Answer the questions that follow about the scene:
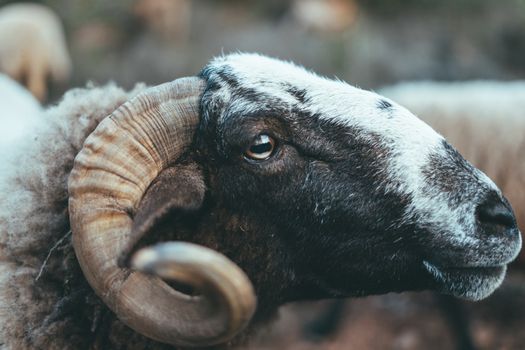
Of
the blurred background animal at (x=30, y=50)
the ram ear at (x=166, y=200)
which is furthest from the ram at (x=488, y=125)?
the blurred background animal at (x=30, y=50)

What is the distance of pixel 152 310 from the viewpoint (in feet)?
8.44

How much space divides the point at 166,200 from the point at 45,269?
0.70m

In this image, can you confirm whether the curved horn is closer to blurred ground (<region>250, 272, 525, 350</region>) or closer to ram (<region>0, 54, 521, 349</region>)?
ram (<region>0, 54, 521, 349</region>)

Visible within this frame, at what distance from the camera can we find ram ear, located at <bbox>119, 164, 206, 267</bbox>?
102 inches

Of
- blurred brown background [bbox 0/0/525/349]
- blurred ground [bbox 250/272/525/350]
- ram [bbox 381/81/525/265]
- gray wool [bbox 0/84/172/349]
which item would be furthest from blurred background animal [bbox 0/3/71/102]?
gray wool [bbox 0/84/172/349]

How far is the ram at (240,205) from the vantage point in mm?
2660

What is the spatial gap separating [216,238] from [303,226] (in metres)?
0.44

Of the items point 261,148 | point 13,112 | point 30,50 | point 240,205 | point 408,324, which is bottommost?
point 408,324

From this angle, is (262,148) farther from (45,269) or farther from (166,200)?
(45,269)

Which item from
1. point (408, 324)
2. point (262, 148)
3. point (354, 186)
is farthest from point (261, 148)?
point (408, 324)

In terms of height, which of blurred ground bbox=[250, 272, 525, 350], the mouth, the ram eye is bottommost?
blurred ground bbox=[250, 272, 525, 350]

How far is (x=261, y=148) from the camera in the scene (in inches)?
114

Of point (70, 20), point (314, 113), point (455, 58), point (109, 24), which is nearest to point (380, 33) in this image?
point (455, 58)

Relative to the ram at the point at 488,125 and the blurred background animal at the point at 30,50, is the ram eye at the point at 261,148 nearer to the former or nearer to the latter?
the ram at the point at 488,125
